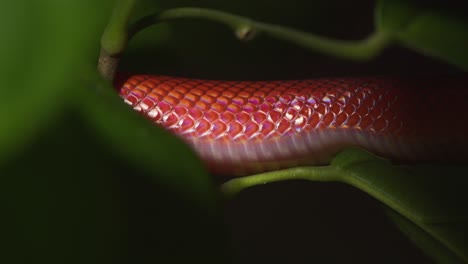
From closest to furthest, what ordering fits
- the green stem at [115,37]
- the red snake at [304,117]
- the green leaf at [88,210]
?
the green leaf at [88,210] → the green stem at [115,37] → the red snake at [304,117]

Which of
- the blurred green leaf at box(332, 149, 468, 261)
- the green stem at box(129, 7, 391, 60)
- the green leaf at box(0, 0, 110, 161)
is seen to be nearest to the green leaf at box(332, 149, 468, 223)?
the blurred green leaf at box(332, 149, 468, 261)

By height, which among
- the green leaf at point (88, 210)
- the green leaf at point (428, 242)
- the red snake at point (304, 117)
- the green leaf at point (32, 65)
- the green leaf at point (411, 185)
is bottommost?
the red snake at point (304, 117)

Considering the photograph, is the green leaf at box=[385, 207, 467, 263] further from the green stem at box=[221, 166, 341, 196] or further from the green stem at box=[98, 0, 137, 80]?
the green stem at box=[98, 0, 137, 80]

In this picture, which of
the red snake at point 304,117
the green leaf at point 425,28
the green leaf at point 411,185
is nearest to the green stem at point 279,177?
the green leaf at point 411,185

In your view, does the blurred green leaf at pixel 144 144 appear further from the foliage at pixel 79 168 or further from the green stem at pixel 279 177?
the green stem at pixel 279 177

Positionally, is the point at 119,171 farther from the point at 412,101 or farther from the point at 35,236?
the point at 412,101
